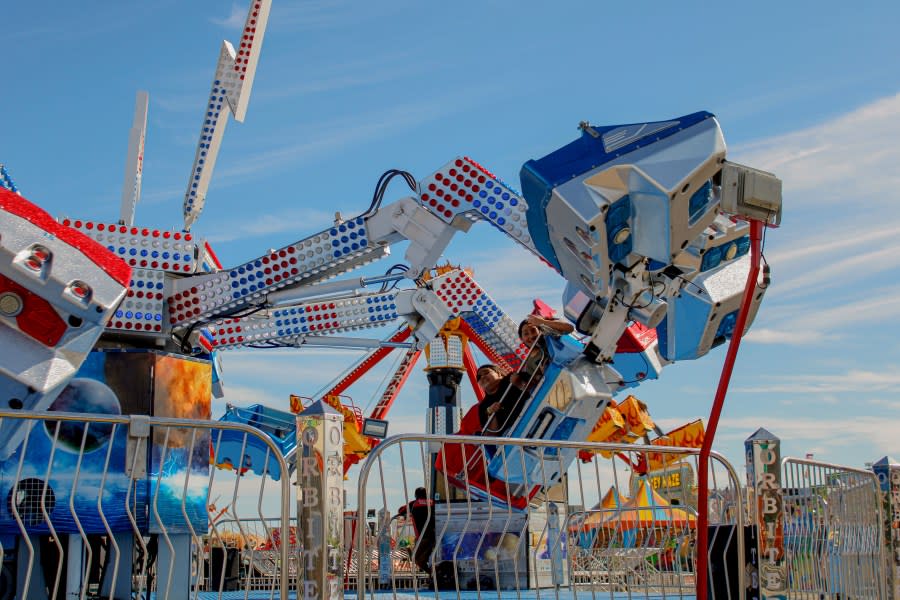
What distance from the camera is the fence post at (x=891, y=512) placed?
6.42 metres

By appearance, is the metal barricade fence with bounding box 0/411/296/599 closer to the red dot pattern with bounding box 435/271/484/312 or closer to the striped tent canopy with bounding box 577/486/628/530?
the striped tent canopy with bounding box 577/486/628/530

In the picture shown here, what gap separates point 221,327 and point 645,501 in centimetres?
1011

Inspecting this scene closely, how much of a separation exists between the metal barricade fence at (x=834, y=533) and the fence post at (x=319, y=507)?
7.71 feet

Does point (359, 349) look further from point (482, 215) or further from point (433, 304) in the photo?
point (482, 215)

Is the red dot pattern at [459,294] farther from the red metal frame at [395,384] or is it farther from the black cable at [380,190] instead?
the red metal frame at [395,384]

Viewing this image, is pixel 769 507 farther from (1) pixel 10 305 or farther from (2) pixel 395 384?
(2) pixel 395 384

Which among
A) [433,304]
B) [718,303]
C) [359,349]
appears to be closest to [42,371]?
[718,303]

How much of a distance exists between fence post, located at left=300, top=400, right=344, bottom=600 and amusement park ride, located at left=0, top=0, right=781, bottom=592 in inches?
37.4

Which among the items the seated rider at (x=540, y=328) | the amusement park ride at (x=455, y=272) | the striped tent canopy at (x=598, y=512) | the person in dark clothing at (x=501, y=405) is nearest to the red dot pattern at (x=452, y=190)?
the amusement park ride at (x=455, y=272)

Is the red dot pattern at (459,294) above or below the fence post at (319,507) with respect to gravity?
above

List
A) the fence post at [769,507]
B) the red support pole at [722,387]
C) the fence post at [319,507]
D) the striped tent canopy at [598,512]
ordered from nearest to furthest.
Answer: the red support pole at [722,387] < the fence post at [319,507] < the fence post at [769,507] < the striped tent canopy at [598,512]

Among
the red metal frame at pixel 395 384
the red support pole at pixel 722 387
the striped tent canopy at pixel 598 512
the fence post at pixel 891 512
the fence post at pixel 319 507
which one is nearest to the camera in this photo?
the red support pole at pixel 722 387

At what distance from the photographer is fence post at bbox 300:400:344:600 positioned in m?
4.19

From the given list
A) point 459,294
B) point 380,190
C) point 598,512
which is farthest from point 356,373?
point 598,512
